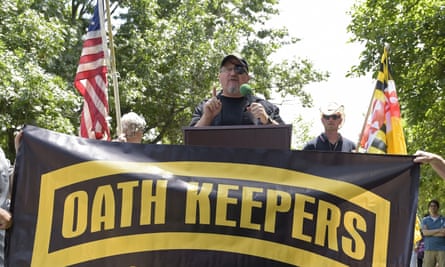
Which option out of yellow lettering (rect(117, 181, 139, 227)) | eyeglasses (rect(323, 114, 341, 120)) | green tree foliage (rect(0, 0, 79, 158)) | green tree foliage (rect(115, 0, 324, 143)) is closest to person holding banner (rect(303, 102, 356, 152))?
eyeglasses (rect(323, 114, 341, 120))

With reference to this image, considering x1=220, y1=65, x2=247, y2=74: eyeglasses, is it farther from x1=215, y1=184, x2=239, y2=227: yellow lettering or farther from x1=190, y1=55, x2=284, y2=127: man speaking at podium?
x1=215, y1=184, x2=239, y2=227: yellow lettering

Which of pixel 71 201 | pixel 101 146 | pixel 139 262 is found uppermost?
pixel 101 146

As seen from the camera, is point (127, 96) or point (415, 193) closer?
point (415, 193)

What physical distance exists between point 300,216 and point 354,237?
12.3 inches

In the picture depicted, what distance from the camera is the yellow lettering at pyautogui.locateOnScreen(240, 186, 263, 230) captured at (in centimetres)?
431

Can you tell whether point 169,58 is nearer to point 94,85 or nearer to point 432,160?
point 94,85

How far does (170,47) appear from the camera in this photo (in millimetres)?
22547

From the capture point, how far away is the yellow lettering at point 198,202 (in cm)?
432

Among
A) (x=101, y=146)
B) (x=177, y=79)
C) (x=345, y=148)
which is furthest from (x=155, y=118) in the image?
(x=101, y=146)

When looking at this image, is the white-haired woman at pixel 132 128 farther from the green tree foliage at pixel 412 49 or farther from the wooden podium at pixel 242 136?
the green tree foliage at pixel 412 49

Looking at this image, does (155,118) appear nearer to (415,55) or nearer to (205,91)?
(205,91)

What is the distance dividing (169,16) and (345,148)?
19.3 m

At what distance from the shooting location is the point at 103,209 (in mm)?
4285

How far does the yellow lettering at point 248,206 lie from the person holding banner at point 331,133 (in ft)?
6.16
